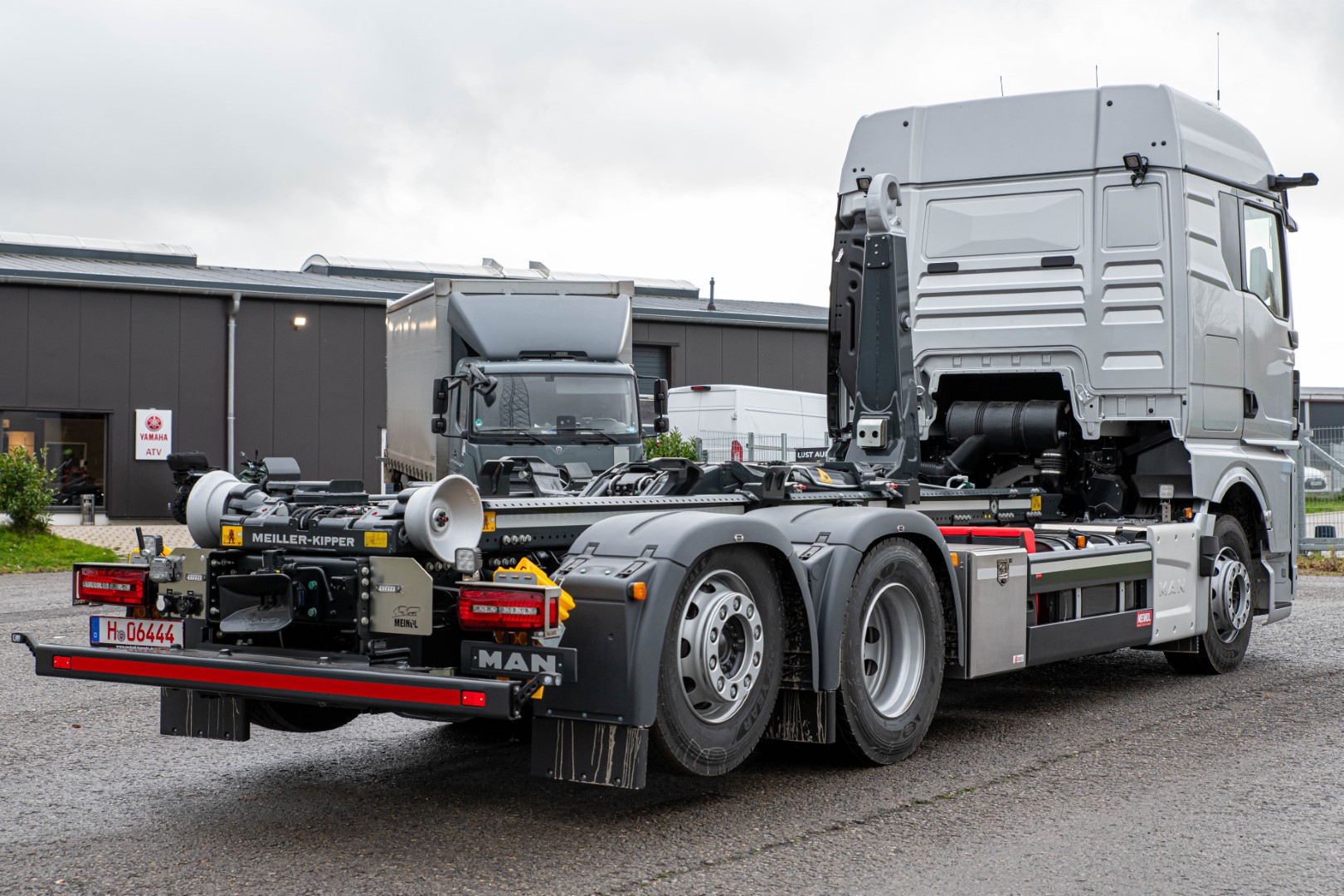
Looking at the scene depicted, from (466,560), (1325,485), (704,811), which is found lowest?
(704,811)

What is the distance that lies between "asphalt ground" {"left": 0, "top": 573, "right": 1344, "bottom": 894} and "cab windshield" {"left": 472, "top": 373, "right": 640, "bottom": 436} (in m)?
7.70

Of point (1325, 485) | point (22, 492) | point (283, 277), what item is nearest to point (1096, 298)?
point (1325, 485)

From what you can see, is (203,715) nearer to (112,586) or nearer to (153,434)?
(112,586)

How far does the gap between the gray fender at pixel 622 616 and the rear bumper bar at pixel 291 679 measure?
28cm

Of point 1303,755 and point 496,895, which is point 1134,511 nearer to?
point 1303,755

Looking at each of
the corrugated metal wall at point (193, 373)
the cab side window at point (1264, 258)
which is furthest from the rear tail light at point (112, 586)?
the corrugated metal wall at point (193, 373)

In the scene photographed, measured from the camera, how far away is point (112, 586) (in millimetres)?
5844

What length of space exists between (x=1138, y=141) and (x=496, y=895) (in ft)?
22.6

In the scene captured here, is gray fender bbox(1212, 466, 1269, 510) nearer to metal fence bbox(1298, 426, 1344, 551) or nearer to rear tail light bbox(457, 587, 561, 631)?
rear tail light bbox(457, 587, 561, 631)

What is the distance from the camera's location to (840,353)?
936cm

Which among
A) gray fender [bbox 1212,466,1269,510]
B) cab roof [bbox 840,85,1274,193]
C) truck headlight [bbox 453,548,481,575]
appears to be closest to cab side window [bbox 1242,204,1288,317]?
cab roof [bbox 840,85,1274,193]

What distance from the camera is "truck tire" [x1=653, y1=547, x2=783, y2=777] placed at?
5.23m

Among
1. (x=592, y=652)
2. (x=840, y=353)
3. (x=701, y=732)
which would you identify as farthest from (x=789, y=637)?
(x=840, y=353)

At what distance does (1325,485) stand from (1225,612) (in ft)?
43.9
